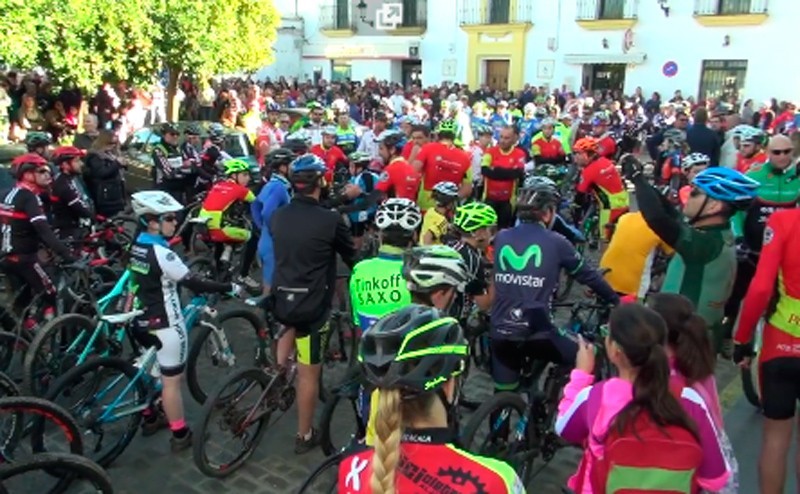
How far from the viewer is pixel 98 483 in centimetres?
395

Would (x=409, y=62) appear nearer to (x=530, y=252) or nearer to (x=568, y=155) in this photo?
(x=568, y=155)

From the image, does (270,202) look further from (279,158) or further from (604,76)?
(604,76)

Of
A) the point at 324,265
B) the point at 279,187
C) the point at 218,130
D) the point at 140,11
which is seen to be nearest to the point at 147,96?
the point at 140,11

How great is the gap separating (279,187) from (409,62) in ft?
95.5

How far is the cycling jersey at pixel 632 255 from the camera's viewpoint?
16.4 ft

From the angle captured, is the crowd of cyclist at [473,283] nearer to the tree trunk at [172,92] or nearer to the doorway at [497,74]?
the tree trunk at [172,92]

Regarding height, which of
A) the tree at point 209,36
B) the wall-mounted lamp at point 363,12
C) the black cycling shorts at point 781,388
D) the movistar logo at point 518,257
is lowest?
the black cycling shorts at point 781,388

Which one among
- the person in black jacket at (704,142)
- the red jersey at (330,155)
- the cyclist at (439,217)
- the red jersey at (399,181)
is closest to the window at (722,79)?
the person in black jacket at (704,142)

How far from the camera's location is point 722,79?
25375 millimetres

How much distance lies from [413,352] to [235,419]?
3.01 metres

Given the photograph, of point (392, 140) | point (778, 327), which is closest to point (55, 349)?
point (392, 140)

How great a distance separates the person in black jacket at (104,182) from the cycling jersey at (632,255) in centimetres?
609

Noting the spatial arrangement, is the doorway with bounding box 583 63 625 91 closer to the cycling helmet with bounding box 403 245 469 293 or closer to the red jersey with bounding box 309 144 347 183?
the red jersey with bounding box 309 144 347 183

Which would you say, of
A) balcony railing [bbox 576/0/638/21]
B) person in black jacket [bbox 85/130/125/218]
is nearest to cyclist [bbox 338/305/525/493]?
person in black jacket [bbox 85/130/125/218]
